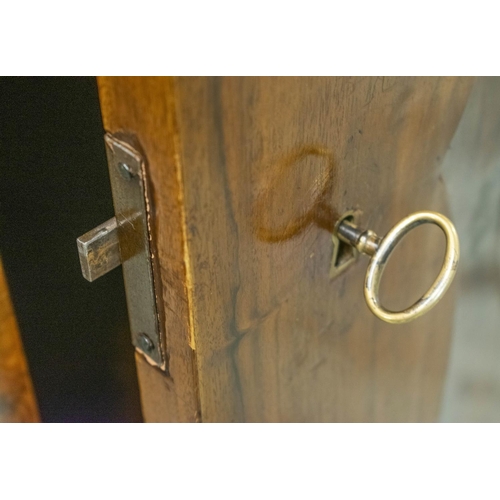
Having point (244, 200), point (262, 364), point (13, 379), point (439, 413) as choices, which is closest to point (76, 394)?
point (13, 379)

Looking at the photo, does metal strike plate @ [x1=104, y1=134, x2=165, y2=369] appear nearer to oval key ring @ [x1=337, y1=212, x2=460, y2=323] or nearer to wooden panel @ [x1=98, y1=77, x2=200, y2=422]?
wooden panel @ [x1=98, y1=77, x2=200, y2=422]

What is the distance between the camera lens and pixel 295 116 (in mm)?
378

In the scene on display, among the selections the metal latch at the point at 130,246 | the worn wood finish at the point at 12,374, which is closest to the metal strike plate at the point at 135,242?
the metal latch at the point at 130,246

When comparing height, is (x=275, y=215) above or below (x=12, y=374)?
above

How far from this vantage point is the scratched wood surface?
33 centimetres

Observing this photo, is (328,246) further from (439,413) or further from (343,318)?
(439,413)

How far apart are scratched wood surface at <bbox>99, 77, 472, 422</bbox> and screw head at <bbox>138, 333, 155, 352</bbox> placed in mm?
17

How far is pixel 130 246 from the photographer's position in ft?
1.29

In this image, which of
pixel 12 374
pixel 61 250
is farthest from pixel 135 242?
pixel 12 374

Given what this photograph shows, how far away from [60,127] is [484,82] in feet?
1.23

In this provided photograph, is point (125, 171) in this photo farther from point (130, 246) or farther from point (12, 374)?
point (12, 374)

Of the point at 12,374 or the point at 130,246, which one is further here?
the point at 12,374

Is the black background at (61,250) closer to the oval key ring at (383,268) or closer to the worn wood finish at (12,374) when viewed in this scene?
the worn wood finish at (12,374)

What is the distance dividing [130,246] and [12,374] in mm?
220
